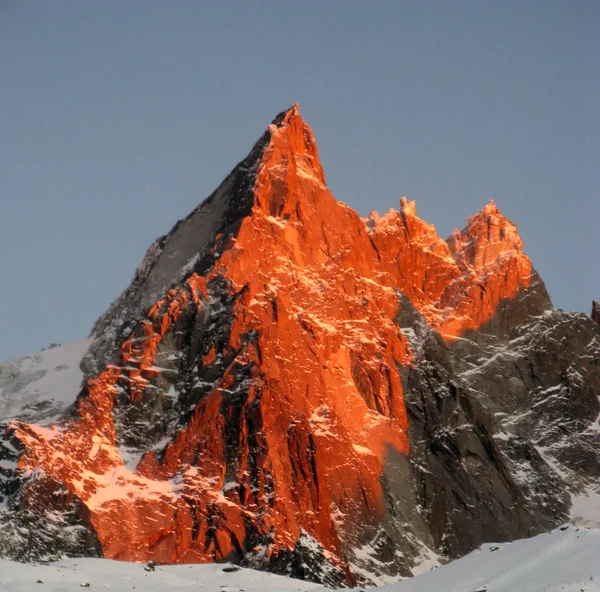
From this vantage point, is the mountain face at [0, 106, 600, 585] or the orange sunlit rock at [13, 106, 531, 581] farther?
the orange sunlit rock at [13, 106, 531, 581]

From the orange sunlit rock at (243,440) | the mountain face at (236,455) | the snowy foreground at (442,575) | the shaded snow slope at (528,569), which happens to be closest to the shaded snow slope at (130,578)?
the snowy foreground at (442,575)

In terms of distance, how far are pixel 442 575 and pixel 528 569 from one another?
7643 millimetres

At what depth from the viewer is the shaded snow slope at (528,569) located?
296 ft

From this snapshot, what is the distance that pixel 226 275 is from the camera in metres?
194

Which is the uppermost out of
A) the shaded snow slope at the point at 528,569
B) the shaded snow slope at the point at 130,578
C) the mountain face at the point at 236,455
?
the mountain face at the point at 236,455

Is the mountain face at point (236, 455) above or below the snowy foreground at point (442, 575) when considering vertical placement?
above

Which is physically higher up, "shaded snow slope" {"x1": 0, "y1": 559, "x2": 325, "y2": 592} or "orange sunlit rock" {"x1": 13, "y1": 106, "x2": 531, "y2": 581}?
"orange sunlit rock" {"x1": 13, "y1": 106, "x2": 531, "y2": 581}

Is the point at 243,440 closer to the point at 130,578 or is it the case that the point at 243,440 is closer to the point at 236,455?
the point at 236,455

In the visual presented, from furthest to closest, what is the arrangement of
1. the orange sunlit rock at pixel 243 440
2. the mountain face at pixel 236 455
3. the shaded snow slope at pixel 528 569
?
the orange sunlit rock at pixel 243 440, the mountain face at pixel 236 455, the shaded snow slope at pixel 528 569

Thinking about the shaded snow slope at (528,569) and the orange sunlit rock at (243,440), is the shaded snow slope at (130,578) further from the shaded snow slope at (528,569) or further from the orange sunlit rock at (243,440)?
the orange sunlit rock at (243,440)

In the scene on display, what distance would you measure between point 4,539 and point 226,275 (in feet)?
162

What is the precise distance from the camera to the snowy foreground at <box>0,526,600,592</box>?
92188mm

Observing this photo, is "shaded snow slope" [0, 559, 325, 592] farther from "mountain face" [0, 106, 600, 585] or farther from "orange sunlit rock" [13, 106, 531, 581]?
"orange sunlit rock" [13, 106, 531, 581]

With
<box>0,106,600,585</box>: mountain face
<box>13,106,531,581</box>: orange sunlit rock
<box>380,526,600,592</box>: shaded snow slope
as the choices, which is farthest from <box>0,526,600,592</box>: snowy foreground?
<box>13,106,531,581</box>: orange sunlit rock
